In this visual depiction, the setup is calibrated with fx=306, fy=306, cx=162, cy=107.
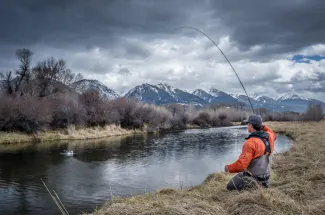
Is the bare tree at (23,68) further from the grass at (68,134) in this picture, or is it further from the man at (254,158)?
the man at (254,158)

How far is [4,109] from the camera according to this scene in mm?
34094

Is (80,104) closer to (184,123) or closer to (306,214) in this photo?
(184,123)

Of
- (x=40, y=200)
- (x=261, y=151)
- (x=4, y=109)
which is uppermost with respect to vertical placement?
(x=4, y=109)

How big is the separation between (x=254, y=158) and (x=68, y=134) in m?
33.5

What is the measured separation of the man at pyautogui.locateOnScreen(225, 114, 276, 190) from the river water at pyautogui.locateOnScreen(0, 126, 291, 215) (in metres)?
3.73

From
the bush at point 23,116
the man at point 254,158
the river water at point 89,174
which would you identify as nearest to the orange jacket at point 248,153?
the man at point 254,158

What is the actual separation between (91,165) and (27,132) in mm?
17270

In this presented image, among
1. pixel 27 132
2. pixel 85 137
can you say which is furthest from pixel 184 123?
pixel 27 132

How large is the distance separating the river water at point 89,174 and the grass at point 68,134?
499 centimetres

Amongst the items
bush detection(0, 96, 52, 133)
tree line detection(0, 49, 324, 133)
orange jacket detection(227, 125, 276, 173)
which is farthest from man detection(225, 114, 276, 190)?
bush detection(0, 96, 52, 133)

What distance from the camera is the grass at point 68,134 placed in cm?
3157

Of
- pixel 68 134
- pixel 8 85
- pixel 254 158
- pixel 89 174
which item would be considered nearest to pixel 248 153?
pixel 254 158

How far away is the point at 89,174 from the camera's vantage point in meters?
17.3

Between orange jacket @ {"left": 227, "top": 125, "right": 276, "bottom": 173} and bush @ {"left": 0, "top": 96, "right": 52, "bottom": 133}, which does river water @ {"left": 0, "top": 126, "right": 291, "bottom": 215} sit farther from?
bush @ {"left": 0, "top": 96, "right": 52, "bottom": 133}
